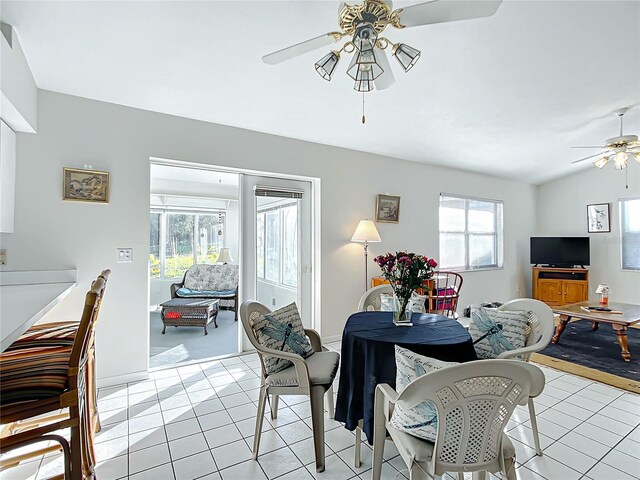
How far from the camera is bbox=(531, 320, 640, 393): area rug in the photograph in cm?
304

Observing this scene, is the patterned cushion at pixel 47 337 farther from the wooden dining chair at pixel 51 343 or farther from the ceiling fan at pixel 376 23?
the ceiling fan at pixel 376 23

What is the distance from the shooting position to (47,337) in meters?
1.76

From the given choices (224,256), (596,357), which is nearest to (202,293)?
(224,256)

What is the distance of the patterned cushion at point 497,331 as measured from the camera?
1991 millimetres

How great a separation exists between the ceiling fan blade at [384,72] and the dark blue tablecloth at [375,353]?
1.48 meters

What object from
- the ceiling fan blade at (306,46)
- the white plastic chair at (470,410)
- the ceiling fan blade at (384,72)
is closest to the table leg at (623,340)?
the white plastic chair at (470,410)

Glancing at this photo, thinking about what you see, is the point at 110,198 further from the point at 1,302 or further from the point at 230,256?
the point at 230,256

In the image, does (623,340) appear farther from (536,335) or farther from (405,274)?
(405,274)

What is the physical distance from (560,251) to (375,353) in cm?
610

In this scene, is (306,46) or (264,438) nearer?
(306,46)

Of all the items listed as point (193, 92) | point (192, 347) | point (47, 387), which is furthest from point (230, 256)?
point (47, 387)

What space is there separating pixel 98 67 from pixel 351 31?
194cm

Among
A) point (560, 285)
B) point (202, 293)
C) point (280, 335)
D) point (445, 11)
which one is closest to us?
point (445, 11)

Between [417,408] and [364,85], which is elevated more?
[364,85]
